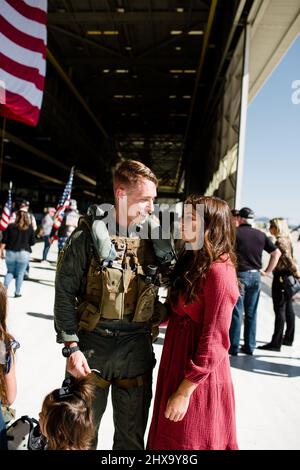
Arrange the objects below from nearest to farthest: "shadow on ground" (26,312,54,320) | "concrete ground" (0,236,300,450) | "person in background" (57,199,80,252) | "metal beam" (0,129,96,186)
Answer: "concrete ground" (0,236,300,450), "shadow on ground" (26,312,54,320), "person in background" (57,199,80,252), "metal beam" (0,129,96,186)

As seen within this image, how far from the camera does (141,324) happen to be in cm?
221

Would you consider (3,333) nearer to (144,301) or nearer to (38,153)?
(144,301)

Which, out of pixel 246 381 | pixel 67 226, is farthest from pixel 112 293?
pixel 67 226

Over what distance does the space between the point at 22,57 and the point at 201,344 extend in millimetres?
6609

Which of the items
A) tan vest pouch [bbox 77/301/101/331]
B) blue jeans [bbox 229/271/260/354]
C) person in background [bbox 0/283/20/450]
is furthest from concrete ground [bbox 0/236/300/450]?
tan vest pouch [bbox 77/301/101/331]

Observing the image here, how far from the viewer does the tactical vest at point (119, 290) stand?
2.07 metres

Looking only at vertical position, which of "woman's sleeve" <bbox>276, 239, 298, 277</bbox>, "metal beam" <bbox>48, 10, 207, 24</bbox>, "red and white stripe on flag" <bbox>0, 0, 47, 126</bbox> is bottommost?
"woman's sleeve" <bbox>276, 239, 298, 277</bbox>

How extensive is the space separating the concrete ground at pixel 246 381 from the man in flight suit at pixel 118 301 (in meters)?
1.11

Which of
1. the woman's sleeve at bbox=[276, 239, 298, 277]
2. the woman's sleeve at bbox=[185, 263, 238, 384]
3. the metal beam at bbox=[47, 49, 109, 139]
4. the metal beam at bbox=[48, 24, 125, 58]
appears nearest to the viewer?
the woman's sleeve at bbox=[185, 263, 238, 384]

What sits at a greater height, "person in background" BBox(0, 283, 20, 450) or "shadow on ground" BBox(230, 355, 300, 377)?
"person in background" BBox(0, 283, 20, 450)

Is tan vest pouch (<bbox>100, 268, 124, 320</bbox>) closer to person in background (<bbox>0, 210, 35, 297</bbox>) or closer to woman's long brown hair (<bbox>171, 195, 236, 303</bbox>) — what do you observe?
woman's long brown hair (<bbox>171, 195, 236, 303</bbox>)

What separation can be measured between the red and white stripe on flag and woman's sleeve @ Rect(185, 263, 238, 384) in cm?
557

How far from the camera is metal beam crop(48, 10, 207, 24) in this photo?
44.1 feet
